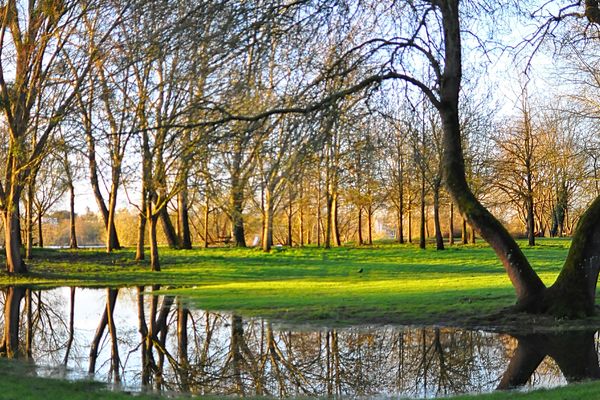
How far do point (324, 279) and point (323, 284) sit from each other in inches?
99.9

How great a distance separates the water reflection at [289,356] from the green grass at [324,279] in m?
1.86

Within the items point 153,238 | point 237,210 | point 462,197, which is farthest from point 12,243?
point 462,197

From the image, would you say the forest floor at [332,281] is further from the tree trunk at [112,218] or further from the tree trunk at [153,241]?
the tree trunk at [112,218]

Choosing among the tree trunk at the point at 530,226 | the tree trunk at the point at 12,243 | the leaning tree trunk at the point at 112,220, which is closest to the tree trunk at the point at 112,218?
the leaning tree trunk at the point at 112,220

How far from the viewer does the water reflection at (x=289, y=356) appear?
32.3 feet

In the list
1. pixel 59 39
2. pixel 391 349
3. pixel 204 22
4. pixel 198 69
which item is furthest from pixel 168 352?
pixel 59 39

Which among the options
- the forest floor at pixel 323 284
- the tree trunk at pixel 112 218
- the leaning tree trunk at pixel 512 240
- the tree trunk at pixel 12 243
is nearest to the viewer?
the forest floor at pixel 323 284

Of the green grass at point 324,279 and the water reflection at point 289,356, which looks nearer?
the water reflection at point 289,356

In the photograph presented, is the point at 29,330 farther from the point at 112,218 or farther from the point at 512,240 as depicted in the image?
the point at 112,218

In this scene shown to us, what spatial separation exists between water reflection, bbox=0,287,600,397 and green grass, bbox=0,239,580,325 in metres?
1.86

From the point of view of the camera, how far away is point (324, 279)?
26.9 m

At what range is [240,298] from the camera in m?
20.3

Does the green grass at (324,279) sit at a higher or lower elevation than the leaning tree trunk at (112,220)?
lower

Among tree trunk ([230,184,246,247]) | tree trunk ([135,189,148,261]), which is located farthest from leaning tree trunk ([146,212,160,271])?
tree trunk ([230,184,246,247])
